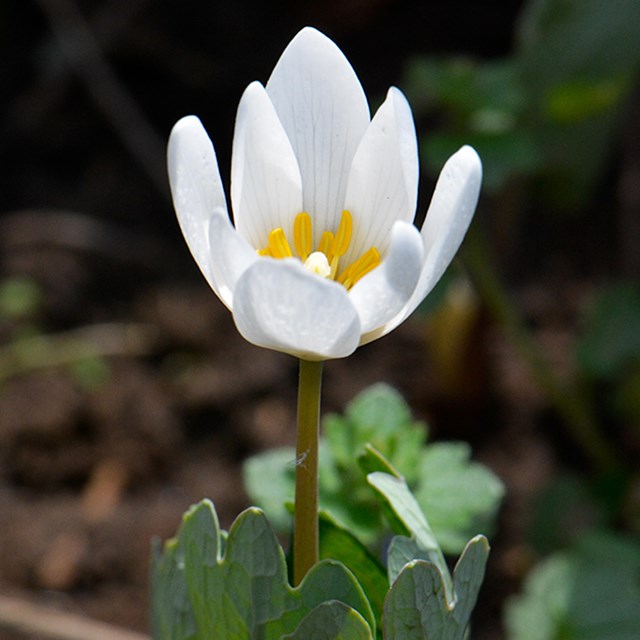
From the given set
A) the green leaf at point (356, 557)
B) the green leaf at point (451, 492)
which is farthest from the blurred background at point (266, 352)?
the green leaf at point (356, 557)

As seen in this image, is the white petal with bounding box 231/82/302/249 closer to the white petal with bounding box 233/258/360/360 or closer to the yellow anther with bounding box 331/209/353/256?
the yellow anther with bounding box 331/209/353/256

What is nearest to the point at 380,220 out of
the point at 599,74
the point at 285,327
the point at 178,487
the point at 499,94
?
the point at 285,327

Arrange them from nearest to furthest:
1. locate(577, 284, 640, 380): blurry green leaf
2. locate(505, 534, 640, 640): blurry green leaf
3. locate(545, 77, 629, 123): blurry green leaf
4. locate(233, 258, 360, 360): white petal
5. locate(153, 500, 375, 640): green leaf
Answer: locate(233, 258, 360, 360): white petal, locate(153, 500, 375, 640): green leaf, locate(505, 534, 640, 640): blurry green leaf, locate(577, 284, 640, 380): blurry green leaf, locate(545, 77, 629, 123): blurry green leaf

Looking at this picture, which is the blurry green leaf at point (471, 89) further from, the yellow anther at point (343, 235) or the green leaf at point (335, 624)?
the green leaf at point (335, 624)

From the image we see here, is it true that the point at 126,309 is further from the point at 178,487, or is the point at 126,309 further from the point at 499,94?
the point at 499,94

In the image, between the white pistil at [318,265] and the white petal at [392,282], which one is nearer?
the white petal at [392,282]

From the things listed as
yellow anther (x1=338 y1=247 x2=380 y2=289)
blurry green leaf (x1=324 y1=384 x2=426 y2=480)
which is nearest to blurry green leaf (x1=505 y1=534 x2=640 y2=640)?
blurry green leaf (x1=324 y1=384 x2=426 y2=480)
